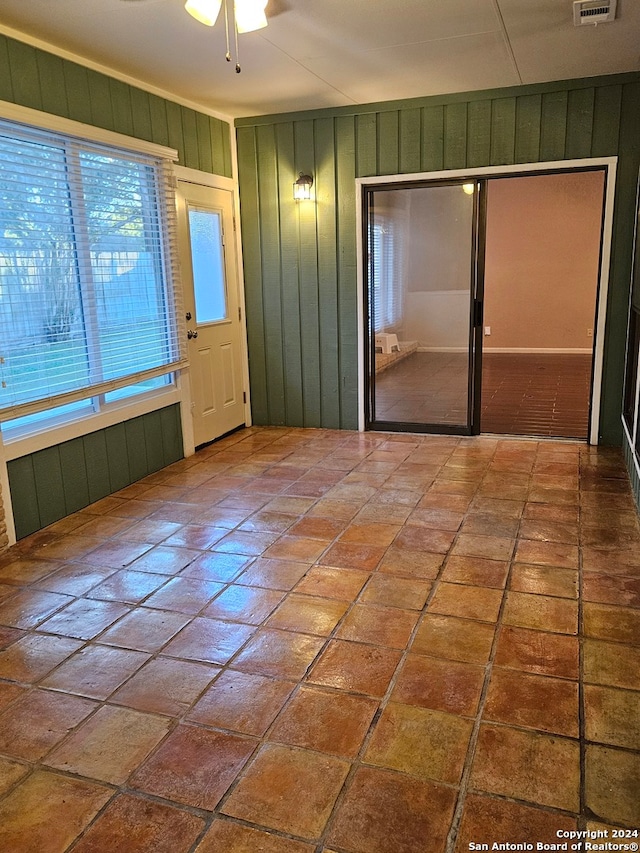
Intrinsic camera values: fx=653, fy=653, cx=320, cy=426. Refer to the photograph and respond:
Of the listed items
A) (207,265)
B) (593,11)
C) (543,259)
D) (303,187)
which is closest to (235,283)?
(207,265)

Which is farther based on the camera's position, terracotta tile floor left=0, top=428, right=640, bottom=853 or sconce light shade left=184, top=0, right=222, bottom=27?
sconce light shade left=184, top=0, right=222, bottom=27

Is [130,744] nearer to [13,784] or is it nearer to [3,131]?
[13,784]

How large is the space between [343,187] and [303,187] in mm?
318

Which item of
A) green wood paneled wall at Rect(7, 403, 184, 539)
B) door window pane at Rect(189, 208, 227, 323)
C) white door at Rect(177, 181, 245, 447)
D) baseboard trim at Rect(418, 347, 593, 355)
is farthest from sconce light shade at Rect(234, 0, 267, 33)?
baseboard trim at Rect(418, 347, 593, 355)

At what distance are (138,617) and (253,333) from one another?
11.2ft

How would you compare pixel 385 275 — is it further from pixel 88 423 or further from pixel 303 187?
pixel 88 423

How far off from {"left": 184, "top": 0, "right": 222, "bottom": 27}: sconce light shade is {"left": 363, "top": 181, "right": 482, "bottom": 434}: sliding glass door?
2581 mm

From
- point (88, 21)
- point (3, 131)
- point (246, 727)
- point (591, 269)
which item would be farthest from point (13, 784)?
point (591, 269)

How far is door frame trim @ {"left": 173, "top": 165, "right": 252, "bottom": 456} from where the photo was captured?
4.80 meters

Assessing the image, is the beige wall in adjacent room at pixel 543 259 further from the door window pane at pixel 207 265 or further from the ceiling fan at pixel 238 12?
the ceiling fan at pixel 238 12

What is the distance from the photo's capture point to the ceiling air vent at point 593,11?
3.07m

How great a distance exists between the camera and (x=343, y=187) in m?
5.16

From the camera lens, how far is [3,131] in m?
3.21

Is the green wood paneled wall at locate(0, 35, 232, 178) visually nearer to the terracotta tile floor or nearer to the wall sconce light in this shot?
the wall sconce light
